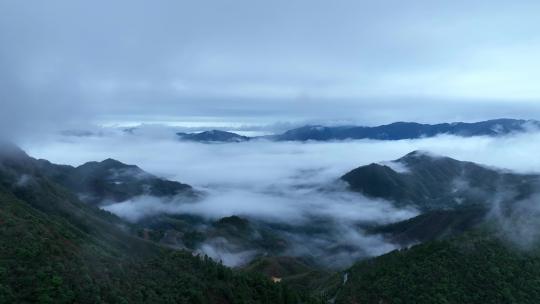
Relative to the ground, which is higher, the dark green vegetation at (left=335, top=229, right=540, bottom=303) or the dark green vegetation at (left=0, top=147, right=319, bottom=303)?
the dark green vegetation at (left=0, top=147, right=319, bottom=303)

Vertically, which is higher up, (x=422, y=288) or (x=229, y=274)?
(x=229, y=274)

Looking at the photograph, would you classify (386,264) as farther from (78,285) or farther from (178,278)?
(78,285)

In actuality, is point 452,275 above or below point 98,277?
below

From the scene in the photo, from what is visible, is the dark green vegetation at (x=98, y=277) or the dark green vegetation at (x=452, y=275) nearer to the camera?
the dark green vegetation at (x=98, y=277)

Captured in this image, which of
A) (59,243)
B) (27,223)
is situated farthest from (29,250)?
(27,223)

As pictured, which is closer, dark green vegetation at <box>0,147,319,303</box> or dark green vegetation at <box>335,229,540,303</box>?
dark green vegetation at <box>0,147,319,303</box>

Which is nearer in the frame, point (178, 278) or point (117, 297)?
point (117, 297)

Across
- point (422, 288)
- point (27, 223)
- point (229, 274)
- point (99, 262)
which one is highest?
point (27, 223)

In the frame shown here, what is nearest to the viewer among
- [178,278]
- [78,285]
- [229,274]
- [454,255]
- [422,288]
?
[78,285]

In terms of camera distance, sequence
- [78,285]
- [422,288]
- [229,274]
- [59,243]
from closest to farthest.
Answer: [78,285] < [59,243] < [229,274] < [422,288]

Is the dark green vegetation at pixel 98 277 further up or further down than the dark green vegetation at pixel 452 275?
further up

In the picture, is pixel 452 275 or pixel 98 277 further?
pixel 452 275
